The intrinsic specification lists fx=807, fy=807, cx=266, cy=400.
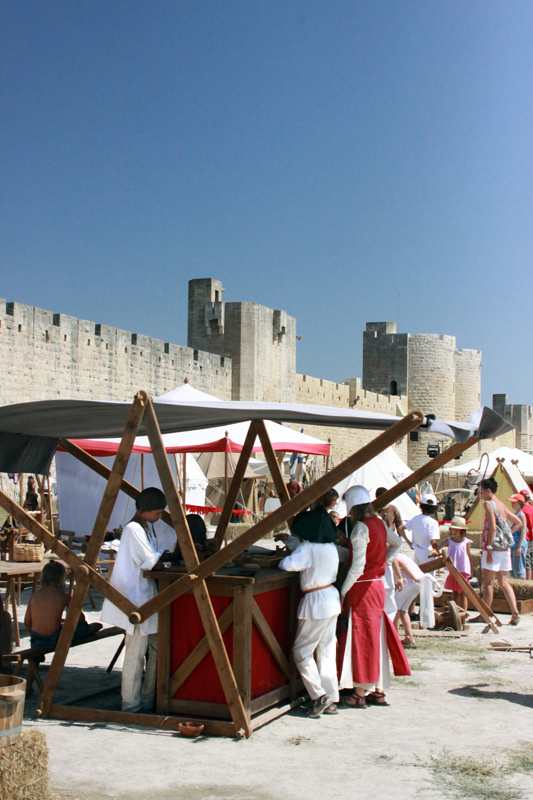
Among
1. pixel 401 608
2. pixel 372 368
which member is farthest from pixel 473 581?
pixel 372 368

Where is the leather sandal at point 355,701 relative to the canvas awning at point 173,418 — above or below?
below

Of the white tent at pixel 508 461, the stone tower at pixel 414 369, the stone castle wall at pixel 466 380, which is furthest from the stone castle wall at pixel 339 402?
the white tent at pixel 508 461

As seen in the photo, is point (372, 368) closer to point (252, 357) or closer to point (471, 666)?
point (252, 357)

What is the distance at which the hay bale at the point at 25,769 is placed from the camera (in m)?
2.97

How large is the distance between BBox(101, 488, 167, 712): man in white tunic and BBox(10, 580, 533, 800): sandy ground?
30 centimetres

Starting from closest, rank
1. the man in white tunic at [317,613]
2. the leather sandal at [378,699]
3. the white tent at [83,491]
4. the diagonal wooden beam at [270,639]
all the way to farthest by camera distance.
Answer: the diagonal wooden beam at [270,639]
the man in white tunic at [317,613]
the leather sandal at [378,699]
the white tent at [83,491]

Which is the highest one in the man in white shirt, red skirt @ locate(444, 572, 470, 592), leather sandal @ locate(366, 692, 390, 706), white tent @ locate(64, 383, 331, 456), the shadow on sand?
white tent @ locate(64, 383, 331, 456)

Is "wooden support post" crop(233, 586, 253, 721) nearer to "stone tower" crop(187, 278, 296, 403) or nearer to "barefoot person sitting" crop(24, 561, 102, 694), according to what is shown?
"barefoot person sitting" crop(24, 561, 102, 694)

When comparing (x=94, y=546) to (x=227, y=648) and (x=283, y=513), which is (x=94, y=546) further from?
(x=283, y=513)

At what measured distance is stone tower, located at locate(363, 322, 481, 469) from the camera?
4059 cm

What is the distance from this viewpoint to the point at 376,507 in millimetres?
5621

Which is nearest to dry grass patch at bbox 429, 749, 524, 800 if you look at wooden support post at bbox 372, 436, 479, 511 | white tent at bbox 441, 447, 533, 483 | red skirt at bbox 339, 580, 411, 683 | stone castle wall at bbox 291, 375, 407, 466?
red skirt at bbox 339, 580, 411, 683

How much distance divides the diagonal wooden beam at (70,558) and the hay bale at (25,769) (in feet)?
4.39

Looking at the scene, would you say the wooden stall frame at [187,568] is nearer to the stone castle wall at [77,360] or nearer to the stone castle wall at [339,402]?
the stone castle wall at [77,360]
